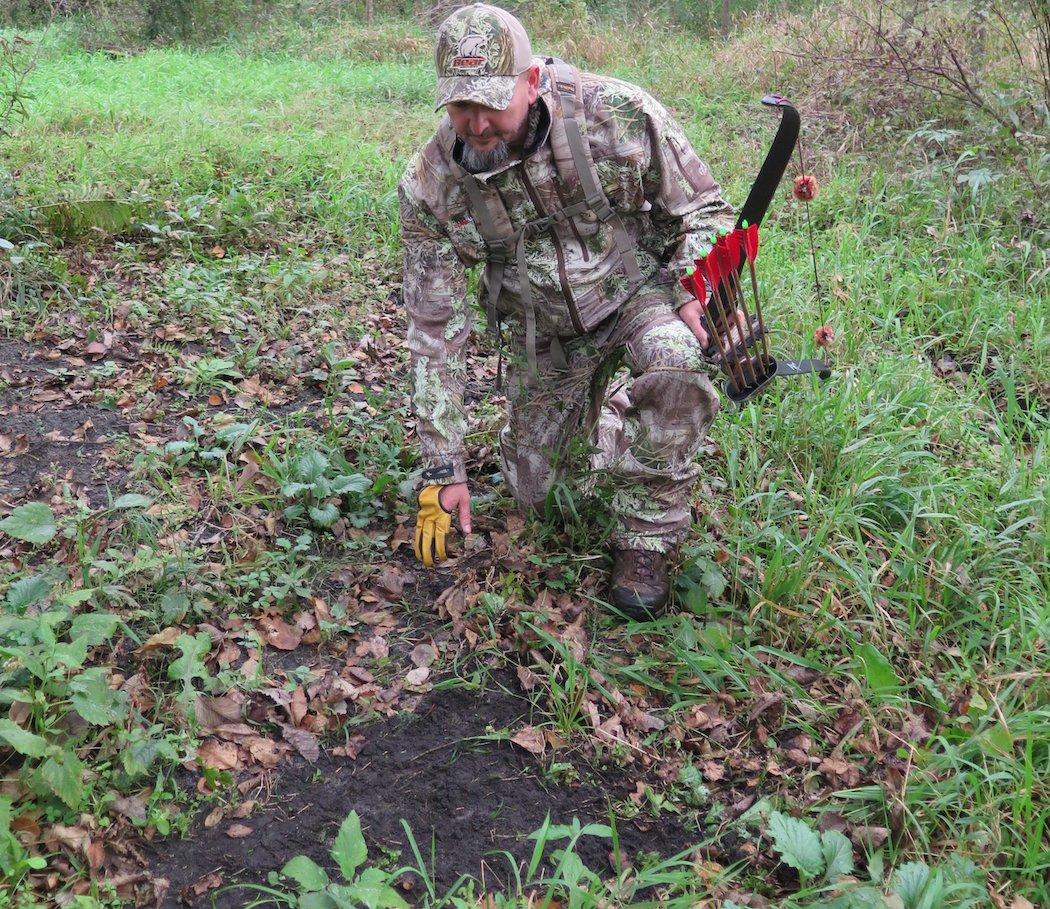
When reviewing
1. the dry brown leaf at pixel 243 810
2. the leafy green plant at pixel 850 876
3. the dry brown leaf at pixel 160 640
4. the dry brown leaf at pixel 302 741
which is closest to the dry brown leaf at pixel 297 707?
the dry brown leaf at pixel 302 741

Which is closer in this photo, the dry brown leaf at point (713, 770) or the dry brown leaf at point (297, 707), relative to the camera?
the dry brown leaf at point (713, 770)

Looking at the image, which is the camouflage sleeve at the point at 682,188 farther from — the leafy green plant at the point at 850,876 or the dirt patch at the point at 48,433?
the dirt patch at the point at 48,433

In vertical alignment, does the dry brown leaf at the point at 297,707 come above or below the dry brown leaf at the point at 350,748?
above

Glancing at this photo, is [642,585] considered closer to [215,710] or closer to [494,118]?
[215,710]

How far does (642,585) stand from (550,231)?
1.22 m

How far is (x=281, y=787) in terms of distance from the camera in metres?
2.36

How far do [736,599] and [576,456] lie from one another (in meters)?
0.78

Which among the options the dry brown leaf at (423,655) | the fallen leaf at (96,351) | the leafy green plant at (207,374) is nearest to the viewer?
the dry brown leaf at (423,655)

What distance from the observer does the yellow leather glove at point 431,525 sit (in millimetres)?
3020

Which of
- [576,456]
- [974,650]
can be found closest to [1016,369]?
[974,650]

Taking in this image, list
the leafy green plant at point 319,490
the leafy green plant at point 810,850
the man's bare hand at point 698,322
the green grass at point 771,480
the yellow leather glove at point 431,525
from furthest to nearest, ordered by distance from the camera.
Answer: the leafy green plant at point 319,490 → the yellow leather glove at point 431,525 → the man's bare hand at point 698,322 → the green grass at point 771,480 → the leafy green plant at point 810,850

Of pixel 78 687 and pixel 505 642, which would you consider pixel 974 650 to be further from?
pixel 78 687

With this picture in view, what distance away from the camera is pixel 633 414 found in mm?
2984

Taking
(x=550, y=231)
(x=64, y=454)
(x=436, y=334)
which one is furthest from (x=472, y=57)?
(x=64, y=454)
